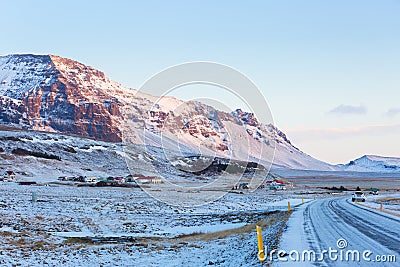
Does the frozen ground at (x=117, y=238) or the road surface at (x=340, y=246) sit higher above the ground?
the road surface at (x=340, y=246)

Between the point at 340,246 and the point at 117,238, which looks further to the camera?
the point at 117,238

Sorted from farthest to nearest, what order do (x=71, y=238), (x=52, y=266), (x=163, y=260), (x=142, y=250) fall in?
(x=71, y=238) < (x=142, y=250) < (x=163, y=260) < (x=52, y=266)

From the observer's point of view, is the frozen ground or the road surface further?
the frozen ground

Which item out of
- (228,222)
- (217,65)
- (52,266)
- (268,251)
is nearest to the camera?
(268,251)

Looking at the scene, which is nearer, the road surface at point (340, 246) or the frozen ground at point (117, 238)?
the road surface at point (340, 246)

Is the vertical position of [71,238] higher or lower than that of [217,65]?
lower

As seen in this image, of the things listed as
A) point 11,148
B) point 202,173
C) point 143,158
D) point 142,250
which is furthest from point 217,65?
point 143,158

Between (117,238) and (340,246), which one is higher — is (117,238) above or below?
below

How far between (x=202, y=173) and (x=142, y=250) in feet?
520

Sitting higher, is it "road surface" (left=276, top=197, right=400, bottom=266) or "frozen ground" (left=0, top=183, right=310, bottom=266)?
"road surface" (left=276, top=197, right=400, bottom=266)

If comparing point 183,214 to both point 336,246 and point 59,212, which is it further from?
point 336,246

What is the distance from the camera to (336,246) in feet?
56.6

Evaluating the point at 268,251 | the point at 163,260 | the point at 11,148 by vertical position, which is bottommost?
the point at 163,260

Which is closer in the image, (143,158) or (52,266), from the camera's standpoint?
(52,266)
